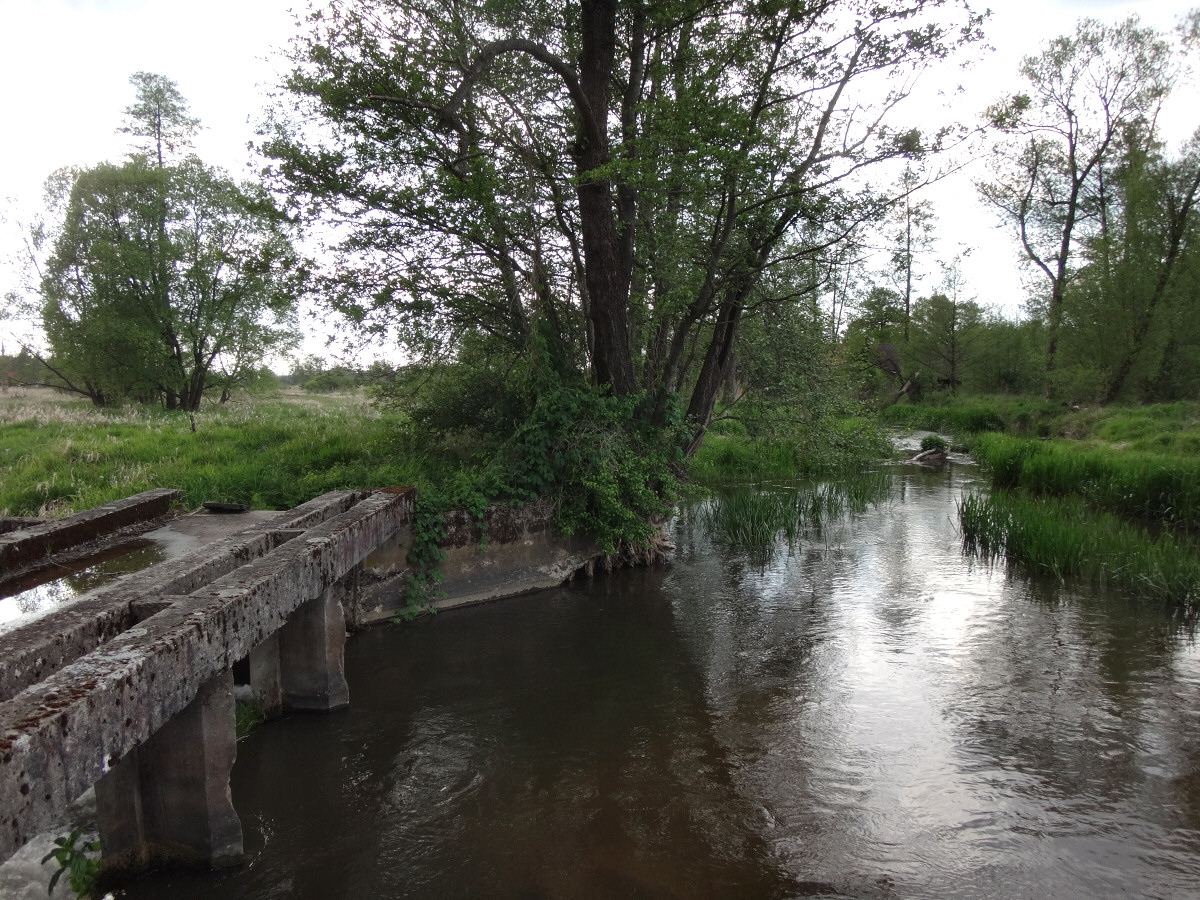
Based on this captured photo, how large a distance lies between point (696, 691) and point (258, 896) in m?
3.56

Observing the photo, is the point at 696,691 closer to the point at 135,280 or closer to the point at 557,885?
the point at 557,885

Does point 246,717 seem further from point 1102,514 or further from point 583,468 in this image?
point 1102,514

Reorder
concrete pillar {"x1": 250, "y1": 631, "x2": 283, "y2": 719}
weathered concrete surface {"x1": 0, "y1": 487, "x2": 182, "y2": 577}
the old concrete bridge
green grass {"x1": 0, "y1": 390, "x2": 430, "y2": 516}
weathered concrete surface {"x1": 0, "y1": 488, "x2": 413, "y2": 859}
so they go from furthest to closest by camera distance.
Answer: green grass {"x1": 0, "y1": 390, "x2": 430, "y2": 516} → weathered concrete surface {"x1": 0, "y1": 487, "x2": 182, "y2": 577} → concrete pillar {"x1": 250, "y1": 631, "x2": 283, "y2": 719} → the old concrete bridge → weathered concrete surface {"x1": 0, "y1": 488, "x2": 413, "y2": 859}

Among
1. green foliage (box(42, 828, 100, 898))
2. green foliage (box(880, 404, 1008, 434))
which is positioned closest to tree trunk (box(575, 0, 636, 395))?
green foliage (box(42, 828, 100, 898))

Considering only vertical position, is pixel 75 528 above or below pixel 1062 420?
below

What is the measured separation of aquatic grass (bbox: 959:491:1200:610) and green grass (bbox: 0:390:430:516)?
26.6ft

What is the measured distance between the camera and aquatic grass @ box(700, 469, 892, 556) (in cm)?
1101

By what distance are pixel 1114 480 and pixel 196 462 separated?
15.1 m

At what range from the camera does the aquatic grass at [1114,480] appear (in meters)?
11.4

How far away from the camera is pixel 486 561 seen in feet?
28.0

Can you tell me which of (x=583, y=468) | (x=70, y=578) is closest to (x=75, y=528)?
(x=70, y=578)

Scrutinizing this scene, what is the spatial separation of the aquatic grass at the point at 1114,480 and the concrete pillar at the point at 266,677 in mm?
12923

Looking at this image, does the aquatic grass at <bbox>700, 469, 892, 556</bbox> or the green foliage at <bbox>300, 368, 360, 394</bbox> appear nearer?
the green foliage at <bbox>300, 368, 360, 394</bbox>

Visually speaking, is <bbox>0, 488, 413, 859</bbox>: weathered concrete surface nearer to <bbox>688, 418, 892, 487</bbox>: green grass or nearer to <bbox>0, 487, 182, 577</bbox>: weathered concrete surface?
<bbox>0, 487, 182, 577</bbox>: weathered concrete surface
